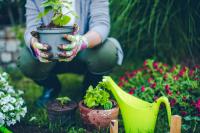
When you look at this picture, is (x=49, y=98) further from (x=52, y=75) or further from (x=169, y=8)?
(x=169, y=8)

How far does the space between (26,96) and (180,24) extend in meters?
1.19

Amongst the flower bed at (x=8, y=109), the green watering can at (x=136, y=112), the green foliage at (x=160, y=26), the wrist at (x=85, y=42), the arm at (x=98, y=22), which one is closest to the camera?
the green watering can at (x=136, y=112)

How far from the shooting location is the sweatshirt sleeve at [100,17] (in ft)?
7.67

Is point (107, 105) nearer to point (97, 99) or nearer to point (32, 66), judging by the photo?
point (97, 99)

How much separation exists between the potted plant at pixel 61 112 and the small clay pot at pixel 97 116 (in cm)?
9

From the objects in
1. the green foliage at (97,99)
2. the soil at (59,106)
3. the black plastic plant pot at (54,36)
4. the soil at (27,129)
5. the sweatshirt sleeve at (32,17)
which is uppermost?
the sweatshirt sleeve at (32,17)

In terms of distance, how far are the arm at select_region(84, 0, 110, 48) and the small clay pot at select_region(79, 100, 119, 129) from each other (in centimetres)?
40

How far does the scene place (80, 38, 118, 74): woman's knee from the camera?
2.39 m

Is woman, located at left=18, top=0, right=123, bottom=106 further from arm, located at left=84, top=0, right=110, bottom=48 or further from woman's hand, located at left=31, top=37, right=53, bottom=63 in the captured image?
woman's hand, located at left=31, top=37, right=53, bottom=63

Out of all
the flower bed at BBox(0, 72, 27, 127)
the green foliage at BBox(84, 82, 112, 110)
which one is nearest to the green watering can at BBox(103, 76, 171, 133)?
the green foliage at BBox(84, 82, 112, 110)

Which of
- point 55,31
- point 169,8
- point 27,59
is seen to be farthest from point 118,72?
point 55,31

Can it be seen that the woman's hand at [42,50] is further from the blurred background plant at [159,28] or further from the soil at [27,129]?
the blurred background plant at [159,28]

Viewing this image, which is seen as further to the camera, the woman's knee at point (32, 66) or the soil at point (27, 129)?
the woman's knee at point (32, 66)

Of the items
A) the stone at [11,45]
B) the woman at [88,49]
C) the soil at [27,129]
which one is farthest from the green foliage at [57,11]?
the stone at [11,45]
